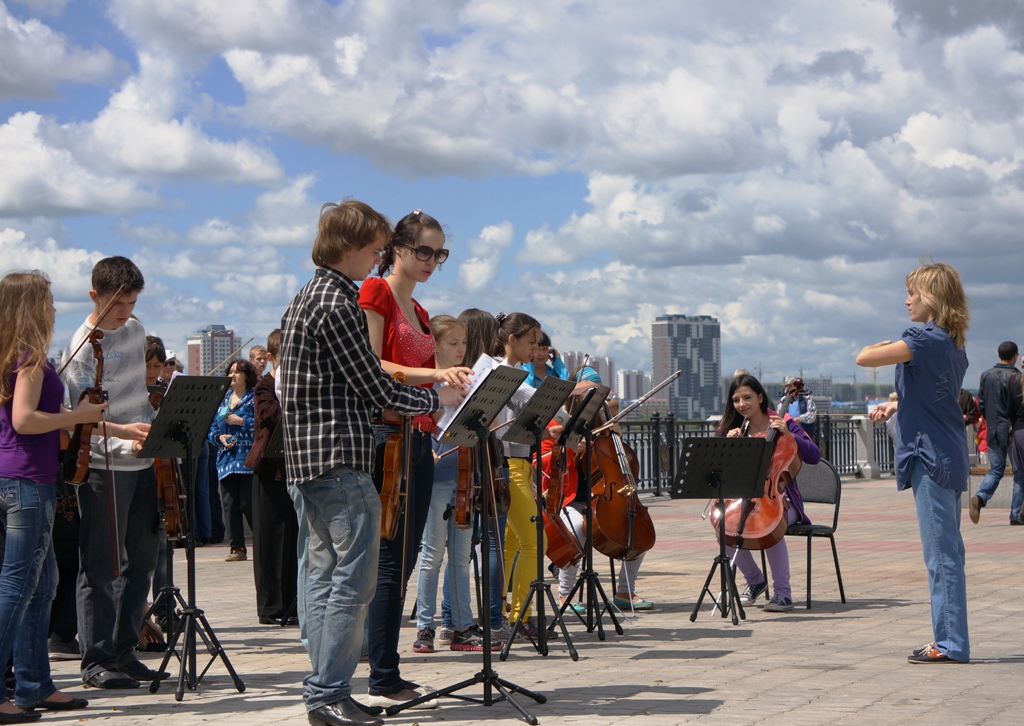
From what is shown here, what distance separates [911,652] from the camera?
7211mm

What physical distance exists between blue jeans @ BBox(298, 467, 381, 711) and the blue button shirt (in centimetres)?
296

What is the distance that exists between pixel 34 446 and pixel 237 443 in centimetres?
726

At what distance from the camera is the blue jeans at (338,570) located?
5.27m

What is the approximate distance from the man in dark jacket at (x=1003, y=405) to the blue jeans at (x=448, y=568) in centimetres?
1000

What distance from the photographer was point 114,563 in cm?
636

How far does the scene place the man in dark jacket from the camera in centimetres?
1611

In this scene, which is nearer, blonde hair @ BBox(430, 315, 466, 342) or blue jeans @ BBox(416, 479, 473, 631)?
blonde hair @ BBox(430, 315, 466, 342)

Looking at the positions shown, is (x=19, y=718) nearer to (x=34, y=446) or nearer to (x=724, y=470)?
(x=34, y=446)

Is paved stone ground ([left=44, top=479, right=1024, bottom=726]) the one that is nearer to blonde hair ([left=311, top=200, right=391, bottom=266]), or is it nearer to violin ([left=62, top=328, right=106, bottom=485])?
violin ([left=62, top=328, right=106, bottom=485])

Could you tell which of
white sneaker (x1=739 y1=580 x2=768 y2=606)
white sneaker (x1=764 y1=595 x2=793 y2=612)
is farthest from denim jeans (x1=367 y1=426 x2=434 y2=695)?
white sneaker (x1=739 y1=580 x2=768 y2=606)

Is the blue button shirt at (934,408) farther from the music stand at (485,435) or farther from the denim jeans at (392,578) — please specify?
the denim jeans at (392,578)

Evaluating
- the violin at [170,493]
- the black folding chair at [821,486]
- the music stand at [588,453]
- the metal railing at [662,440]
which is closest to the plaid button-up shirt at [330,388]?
the violin at [170,493]

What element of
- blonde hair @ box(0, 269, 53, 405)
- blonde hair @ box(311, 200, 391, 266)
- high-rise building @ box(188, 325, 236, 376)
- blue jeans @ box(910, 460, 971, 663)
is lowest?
blue jeans @ box(910, 460, 971, 663)

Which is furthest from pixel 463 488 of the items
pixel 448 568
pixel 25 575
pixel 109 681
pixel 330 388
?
pixel 25 575
